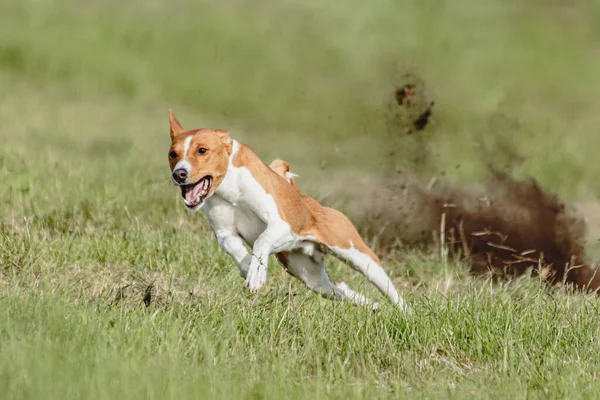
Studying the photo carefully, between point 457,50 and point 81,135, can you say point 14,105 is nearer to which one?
point 81,135

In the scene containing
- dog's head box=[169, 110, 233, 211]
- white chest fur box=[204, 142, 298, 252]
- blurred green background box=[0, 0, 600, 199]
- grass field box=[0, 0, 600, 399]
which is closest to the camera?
grass field box=[0, 0, 600, 399]

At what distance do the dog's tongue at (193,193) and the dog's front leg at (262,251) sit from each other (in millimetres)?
588

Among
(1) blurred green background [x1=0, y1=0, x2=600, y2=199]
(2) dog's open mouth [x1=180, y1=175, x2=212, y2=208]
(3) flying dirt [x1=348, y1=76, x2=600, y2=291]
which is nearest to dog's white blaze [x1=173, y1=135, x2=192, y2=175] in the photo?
(2) dog's open mouth [x1=180, y1=175, x2=212, y2=208]

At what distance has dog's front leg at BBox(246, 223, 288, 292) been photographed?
25.4ft

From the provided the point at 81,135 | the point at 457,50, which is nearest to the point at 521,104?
the point at 457,50

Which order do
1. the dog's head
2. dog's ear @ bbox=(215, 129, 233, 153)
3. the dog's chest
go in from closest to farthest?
the dog's head → dog's ear @ bbox=(215, 129, 233, 153) → the dog's chest

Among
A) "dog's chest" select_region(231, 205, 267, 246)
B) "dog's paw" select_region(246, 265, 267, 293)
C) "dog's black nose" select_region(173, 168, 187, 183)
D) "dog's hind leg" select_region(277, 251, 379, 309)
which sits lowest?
"dog's hind leg" select_region(277, 251, 379, 309)

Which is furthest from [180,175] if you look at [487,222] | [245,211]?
[487,222]

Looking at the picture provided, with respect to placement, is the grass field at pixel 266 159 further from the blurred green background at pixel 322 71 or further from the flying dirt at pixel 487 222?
the flying dirt at pixel 487 222

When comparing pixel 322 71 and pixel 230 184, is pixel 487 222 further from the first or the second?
pixel 322 71

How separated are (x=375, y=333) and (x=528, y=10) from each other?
17914mm

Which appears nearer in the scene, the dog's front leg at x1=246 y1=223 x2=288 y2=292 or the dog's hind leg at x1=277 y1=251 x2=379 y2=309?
the dog's front leg at x1=246 y1=223 x2=288 y2=292

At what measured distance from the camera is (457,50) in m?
22.9

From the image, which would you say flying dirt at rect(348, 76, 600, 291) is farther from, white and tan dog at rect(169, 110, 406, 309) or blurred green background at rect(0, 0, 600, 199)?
white and tan dog at rect(169, 110, 406, 309)
